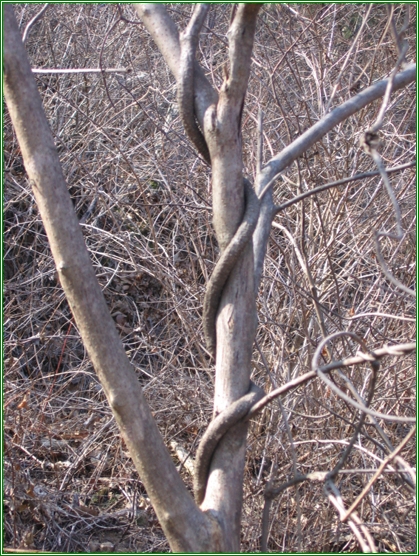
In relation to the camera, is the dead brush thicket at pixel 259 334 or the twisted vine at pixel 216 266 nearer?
the twisted vine at pixel 216 266

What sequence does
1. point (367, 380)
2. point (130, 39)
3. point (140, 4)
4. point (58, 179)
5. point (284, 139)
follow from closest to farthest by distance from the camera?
point (58, 179)
point (140, 4)
point (367, 380)
point (284, 139)
point (130, 39)

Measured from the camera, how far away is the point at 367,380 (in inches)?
101

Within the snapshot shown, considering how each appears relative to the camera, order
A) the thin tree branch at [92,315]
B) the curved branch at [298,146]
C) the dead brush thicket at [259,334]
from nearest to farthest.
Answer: the thin tree branch at [92,315] → the curved branch at [298,146] → the dead brush thicket at [259,334]

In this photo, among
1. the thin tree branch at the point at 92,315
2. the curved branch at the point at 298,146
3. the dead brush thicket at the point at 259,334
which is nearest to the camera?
the thin tree branch at the point at 92,315

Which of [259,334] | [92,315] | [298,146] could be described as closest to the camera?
[92,315]

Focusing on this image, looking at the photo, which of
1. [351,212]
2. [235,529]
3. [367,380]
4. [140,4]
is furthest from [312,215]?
[235,529]

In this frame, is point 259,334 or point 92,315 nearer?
point 92,315

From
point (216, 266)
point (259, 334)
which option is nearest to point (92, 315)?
point (216, 266)

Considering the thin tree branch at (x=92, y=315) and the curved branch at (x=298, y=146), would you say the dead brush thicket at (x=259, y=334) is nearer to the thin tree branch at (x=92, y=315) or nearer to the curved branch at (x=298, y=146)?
the curved branch at (x=298, y=146)

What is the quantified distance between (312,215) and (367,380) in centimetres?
91

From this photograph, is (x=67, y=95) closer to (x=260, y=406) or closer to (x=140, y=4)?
(x=140, y=4)

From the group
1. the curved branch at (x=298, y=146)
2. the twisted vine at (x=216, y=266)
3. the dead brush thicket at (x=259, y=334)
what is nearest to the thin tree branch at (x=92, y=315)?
the twisted vine at (x=216, y=266)

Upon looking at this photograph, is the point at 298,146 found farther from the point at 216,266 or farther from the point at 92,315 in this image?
the point at 92,315

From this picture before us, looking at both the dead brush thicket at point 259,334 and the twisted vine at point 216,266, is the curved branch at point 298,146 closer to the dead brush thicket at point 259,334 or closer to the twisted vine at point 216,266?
the twisted vine at point 216,266
